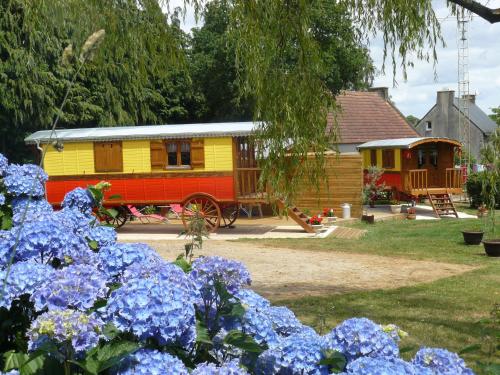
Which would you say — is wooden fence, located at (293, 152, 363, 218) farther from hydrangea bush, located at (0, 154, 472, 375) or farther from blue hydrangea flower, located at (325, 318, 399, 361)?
blue hydrangea flower, located at (325, 318, 399, 361)

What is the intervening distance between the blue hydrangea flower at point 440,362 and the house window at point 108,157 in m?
15.7

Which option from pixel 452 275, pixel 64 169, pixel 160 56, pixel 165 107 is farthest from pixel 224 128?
pixel 165 107

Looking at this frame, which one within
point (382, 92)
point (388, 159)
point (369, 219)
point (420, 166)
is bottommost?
point (369, 219)

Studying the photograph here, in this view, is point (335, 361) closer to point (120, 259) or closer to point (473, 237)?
point (120, 259)

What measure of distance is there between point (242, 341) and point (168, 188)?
1499cm

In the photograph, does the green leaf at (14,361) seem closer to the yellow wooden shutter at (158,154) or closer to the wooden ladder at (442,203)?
the yellow wooden shutter at (158,154)

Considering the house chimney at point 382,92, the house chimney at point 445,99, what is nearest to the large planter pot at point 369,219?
the house chimney at point 382,92

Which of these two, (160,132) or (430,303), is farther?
(160,132)

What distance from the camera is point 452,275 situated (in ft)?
33.3

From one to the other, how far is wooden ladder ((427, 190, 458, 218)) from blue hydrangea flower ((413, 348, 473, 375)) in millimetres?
20067

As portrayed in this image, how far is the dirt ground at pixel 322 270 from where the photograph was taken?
9203 millimetres

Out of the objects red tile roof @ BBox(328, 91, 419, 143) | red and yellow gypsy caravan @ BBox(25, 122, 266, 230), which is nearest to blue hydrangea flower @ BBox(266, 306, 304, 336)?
red and yellow gypsy caravan @ BBox(25, 122, 266, 230)

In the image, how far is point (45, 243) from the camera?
2.00 m

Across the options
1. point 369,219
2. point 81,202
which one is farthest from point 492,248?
point 81,202
